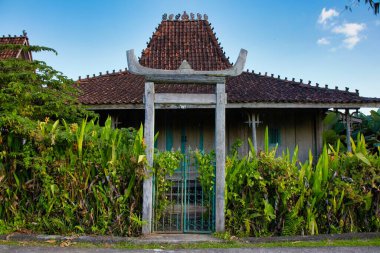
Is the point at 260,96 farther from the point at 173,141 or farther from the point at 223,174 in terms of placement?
A: the point at 223,174

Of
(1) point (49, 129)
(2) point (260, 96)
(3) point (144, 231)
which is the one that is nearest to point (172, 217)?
(3) point (144, 231)

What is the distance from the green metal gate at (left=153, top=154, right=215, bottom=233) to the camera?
5707 mm

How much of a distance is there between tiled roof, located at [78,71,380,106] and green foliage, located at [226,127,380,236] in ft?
16.4

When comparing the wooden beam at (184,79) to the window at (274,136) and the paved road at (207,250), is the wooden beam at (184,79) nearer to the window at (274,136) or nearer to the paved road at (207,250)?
the paved road at (207,250)

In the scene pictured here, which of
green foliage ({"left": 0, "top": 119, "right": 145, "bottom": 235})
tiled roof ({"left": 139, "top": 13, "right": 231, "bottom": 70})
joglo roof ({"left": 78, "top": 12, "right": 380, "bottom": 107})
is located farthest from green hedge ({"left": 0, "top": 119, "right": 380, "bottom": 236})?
tiled roof ({"left": 139, "top": 13, "right": 231, "bottom": 70})

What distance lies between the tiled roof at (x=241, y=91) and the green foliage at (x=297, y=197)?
5.01 m

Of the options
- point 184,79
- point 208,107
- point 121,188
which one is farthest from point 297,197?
point 208,107

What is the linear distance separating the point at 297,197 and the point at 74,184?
332 centimetres

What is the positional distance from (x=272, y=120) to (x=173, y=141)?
3493 mm

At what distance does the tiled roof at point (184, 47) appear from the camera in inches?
550

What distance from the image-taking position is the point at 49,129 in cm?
568

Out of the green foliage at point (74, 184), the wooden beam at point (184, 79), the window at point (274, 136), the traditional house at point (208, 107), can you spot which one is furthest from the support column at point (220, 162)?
the window at point (274, 136)

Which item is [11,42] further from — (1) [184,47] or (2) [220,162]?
(2) [220,162]

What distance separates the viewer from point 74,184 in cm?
553
